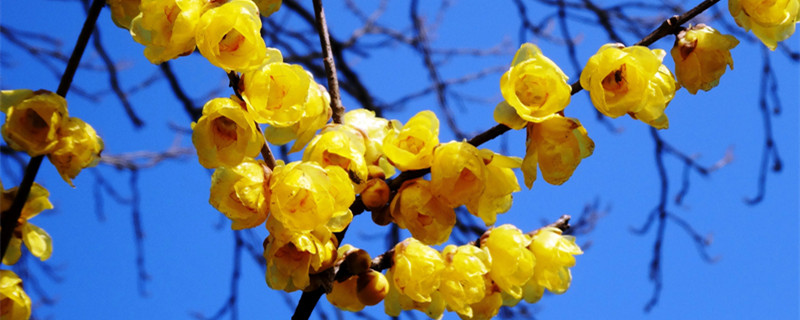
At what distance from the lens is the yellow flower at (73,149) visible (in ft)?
2.76

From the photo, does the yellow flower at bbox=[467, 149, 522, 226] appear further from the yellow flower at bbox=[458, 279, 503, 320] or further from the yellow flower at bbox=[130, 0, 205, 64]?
the yellow flower at bbox=[130, 0, 205, 64]

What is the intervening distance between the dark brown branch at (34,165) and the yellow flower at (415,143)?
1.26ft

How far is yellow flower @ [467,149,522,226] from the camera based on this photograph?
83 centimetres

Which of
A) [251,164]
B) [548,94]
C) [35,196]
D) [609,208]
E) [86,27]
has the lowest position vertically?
[609,208]

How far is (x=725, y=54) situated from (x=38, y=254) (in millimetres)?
962

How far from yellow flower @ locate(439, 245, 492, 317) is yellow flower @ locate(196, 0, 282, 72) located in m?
0.39

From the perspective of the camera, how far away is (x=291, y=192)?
2.39ft

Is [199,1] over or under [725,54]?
over

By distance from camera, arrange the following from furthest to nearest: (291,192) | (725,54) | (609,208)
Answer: (609,208), (725,54), (291,192)

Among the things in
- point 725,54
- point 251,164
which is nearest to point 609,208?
point 725,54

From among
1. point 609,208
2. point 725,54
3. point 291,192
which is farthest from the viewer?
point 609,208

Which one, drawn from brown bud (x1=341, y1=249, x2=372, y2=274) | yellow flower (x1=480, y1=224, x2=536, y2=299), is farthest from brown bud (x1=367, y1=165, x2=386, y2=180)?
yellow flower (x1=480, y1=224, x2=536, y2=299)

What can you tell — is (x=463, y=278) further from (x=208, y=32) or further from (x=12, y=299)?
(x=12, y=299)

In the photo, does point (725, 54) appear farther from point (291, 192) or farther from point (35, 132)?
point (35, 132)
